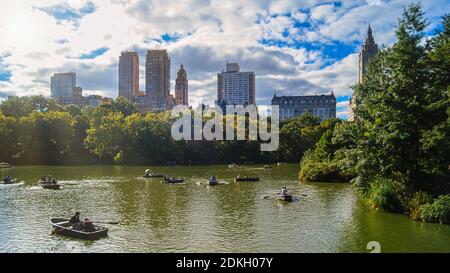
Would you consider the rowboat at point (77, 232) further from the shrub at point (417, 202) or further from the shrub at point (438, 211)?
the shrub at point (438, 211)

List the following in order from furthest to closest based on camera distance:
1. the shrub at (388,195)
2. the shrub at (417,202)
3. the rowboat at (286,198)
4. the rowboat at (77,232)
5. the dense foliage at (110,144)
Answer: the dense foliage at (110,144)
the rowboat at (286,198)
the shrub at (388,195)
the shrub at (417,202)
the rowboat at (77,232)

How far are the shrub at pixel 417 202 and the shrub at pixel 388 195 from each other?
3.84ft

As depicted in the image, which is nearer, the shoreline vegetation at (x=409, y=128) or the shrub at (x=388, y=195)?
the shoreline vegetation at (x=409, y=128)

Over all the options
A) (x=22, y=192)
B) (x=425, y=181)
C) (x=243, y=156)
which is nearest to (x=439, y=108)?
(x=425, y=181)

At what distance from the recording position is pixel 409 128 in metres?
27.2

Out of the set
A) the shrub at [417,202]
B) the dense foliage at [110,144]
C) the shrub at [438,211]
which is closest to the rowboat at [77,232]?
the shrub at [417,202]

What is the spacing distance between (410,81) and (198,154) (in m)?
67.0

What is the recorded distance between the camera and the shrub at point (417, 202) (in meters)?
26.4

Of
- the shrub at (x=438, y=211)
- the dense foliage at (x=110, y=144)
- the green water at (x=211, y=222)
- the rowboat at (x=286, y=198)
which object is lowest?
the green water at (x=211, y=222)

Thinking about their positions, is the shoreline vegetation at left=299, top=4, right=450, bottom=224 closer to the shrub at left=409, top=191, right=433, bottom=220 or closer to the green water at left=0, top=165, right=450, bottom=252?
the shrub at left=409, top=191, right=433, bottom=220

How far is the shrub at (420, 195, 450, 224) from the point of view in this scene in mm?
24781

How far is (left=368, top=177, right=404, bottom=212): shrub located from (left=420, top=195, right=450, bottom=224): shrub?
2.75 meters

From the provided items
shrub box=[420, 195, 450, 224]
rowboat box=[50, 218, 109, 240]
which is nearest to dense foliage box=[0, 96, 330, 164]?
rowboat box=[50, 218, 109, 240]
